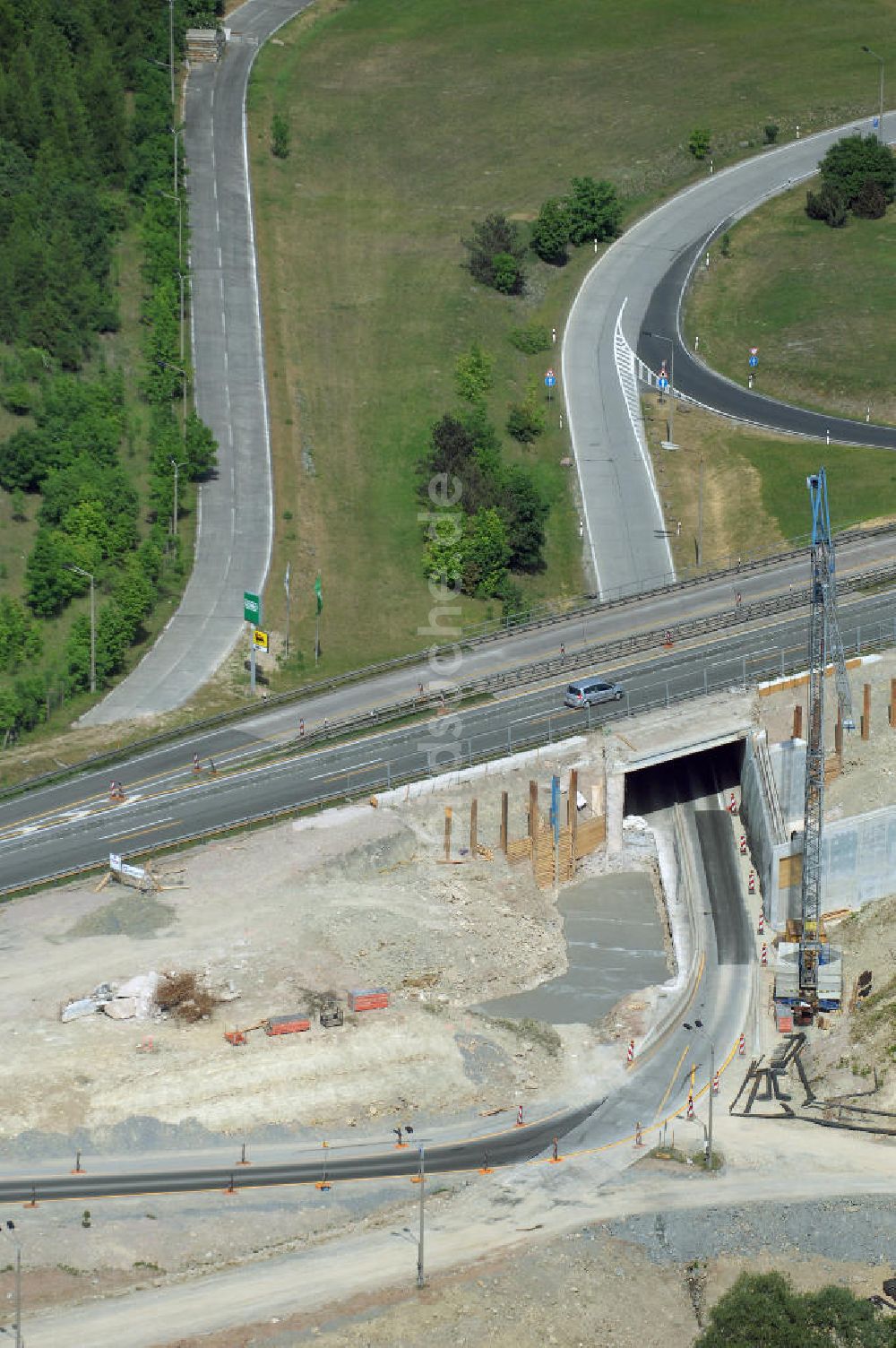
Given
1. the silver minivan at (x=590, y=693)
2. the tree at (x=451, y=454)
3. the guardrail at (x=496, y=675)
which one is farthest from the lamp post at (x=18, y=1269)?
the tree at (x=451, y=454)

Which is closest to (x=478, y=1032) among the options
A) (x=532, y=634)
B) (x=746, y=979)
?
(x=746, y=979)

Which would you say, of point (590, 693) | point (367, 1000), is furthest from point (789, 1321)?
point (590, 693)

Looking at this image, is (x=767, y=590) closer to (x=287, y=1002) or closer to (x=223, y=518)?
(x=223, y=518)

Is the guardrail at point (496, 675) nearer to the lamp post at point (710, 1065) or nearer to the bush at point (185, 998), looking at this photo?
the bush at point (185, 998)

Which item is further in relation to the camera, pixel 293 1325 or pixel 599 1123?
pixel 599 1123

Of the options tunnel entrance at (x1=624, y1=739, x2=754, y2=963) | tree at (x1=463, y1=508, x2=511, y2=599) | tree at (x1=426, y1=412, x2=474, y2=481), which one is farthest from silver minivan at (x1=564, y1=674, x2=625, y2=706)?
tree at (x1=426, y1=412, x2=474, y2=481)
